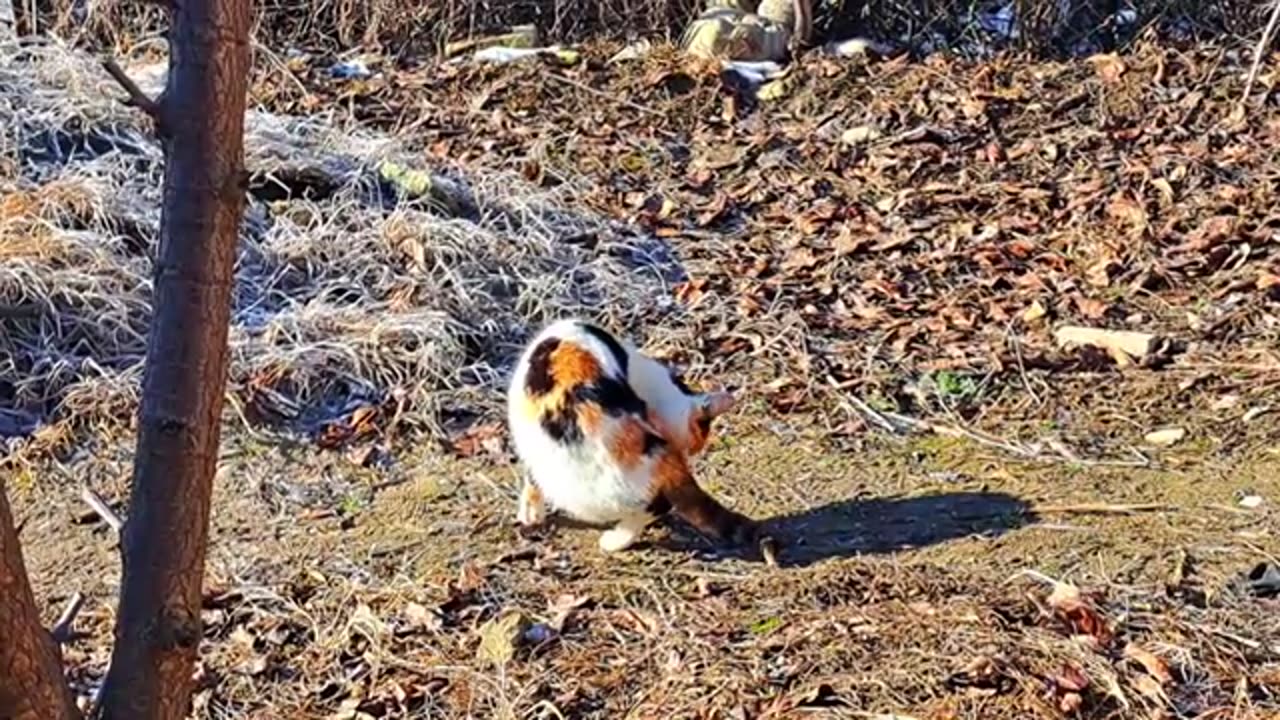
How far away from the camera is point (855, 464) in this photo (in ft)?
14.6

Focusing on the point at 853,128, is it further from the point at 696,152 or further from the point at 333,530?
the point at 333,530

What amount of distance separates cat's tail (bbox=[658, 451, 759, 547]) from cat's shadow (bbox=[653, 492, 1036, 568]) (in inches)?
2.1

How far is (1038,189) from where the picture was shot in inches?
256

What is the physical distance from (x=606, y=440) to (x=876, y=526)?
0.69 meters

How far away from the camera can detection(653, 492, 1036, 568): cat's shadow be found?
3.91 meters

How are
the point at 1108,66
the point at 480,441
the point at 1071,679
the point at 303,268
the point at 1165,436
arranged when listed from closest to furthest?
1. the point at 1071,679
2. the point at 1165,436
3. the point at 480,441
4. the point at 303,268
5. the point at 1108,66

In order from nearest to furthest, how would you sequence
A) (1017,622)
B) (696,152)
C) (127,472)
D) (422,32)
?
(1017,622), (127,472), (696,152), (422,32)

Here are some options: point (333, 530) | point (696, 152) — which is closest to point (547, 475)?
point (333, 530)

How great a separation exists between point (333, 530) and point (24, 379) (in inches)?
48.0

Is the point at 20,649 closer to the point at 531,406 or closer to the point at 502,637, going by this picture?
the point at 502,637

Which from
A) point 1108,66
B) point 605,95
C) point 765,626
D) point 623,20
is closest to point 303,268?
point 605,95

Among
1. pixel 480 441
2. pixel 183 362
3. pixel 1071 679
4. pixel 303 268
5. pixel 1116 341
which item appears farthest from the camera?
pixel 303 268

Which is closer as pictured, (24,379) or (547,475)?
(547,475)

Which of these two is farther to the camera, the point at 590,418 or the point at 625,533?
the point at 625,533
